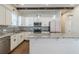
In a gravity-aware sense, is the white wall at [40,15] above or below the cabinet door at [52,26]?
above

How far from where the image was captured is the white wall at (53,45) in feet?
13.7

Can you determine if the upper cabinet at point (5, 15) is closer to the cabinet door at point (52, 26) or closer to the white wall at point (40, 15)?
the white wall at point (40, 15)

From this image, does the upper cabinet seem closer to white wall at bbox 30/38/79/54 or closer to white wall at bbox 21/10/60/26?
white wall at bbox 30/38/79/54

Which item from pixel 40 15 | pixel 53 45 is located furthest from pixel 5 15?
pixel 40 15

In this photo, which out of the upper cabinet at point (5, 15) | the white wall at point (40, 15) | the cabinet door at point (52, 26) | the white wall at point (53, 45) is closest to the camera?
the white wall at point (53, 45)

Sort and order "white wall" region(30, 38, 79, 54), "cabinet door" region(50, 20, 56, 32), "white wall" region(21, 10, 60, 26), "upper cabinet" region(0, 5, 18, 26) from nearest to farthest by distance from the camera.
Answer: "white wall" region(30, 38, 79, 54) < "upper cabinet" region(0, 5, 18, 26) < "cabinet door" region(50, 20, 56, 32) < "white wall" region(21, 10, 60, 26)

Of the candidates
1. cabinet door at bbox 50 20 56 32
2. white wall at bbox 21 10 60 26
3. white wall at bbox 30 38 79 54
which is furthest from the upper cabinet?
cabinet door at bbox 50 20 56 32

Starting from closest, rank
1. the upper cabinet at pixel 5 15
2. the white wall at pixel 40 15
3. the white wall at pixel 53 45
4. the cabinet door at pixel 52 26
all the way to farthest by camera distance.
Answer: the white wall at pixel 53 45
the upper cabinet at pixel 5 15
the cabinet door at pixel 52 26
the white wall at pixel 40 15

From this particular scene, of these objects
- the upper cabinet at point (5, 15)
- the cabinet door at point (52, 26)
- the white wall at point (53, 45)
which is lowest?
the white wall at point (53, 45)

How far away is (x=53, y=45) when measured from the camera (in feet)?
13.8

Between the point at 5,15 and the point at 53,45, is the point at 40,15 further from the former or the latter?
the point at 53,45

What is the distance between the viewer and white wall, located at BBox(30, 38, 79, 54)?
13.7 ft

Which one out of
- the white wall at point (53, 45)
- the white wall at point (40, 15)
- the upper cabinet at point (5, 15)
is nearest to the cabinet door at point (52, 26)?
the white wall at point (40, 15)

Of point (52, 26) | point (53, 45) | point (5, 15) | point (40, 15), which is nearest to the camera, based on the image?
point (53, 45)
